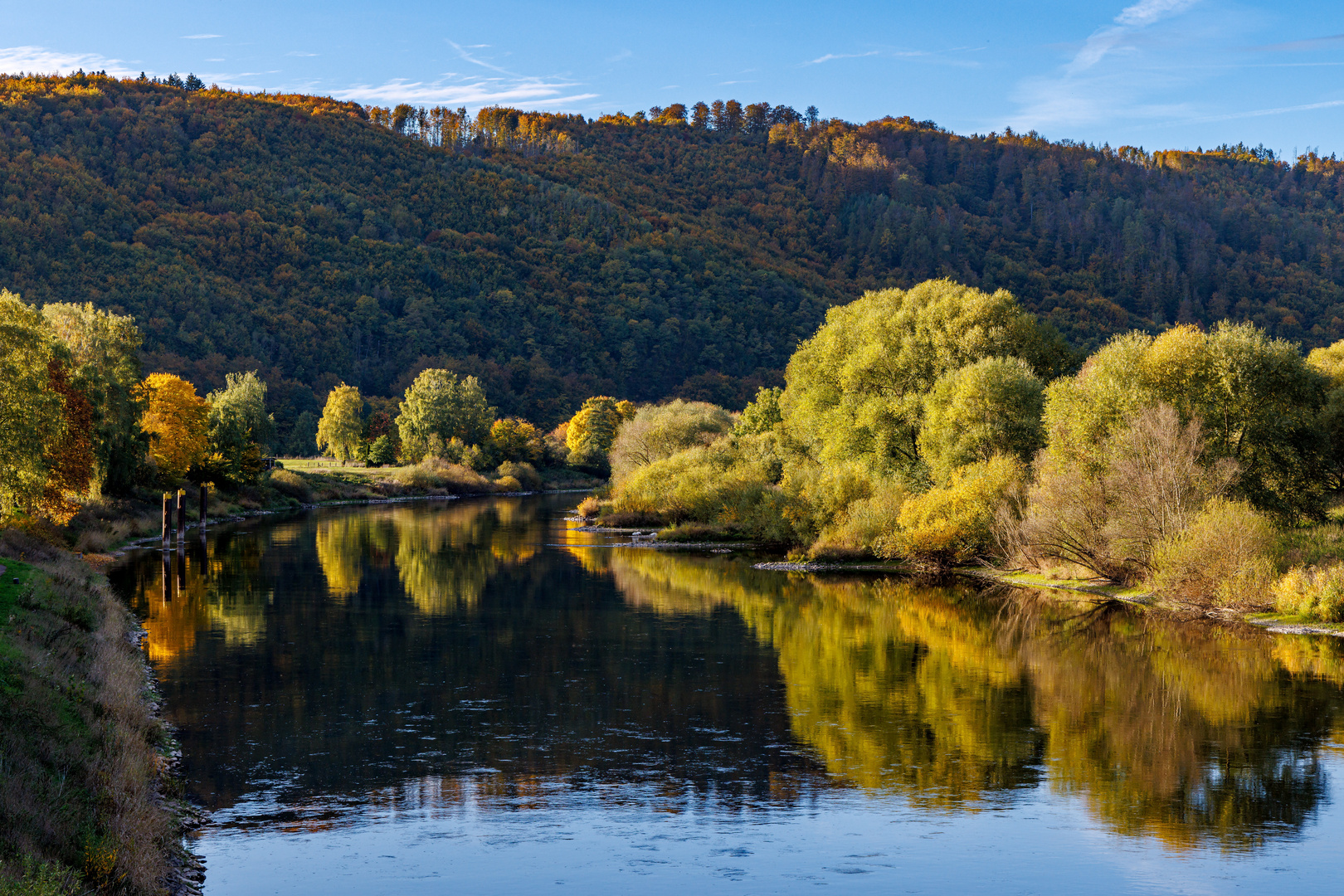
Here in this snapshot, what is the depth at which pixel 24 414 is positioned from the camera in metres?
39.1

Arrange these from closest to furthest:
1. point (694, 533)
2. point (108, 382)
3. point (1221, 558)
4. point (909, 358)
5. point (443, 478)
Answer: point (1221, 558) → point (108, 382) → point (909, 358) → point (694, 533) → point (443, 478)

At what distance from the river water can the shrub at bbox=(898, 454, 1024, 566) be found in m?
5.37

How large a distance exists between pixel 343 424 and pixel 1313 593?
112 metres

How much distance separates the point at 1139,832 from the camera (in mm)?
17094

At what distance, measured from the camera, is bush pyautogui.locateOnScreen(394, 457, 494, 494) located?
115m

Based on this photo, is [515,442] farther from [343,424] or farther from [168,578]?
[168,578]

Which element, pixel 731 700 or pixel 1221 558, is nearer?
pixel 731 700

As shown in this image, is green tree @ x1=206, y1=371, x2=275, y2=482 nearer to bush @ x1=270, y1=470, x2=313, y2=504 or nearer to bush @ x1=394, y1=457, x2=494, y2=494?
bush @ x1=270, y1=470, x2=313, y2=504

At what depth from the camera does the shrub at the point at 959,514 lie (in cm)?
4616

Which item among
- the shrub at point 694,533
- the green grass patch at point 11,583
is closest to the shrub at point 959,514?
the shrub at point 694,533

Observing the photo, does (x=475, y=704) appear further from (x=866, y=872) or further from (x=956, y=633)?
(x=956, y=633)

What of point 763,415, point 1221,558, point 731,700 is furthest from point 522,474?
point 731,700

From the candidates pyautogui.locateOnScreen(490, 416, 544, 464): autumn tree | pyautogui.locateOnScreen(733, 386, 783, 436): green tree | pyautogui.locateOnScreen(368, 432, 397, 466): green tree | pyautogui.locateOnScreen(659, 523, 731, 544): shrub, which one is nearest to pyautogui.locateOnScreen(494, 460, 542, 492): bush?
pyautogui.locateOnScreen(490, 416, 544, 464): autumn tree

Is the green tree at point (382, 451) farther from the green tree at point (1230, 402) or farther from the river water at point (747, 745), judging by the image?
the green tree at point (1230, 402)
